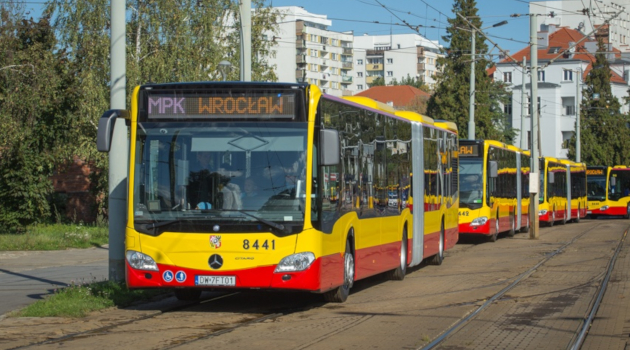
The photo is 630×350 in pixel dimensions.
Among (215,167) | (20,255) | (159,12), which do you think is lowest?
(20,255)

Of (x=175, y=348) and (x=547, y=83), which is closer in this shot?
(x=175, y=348)

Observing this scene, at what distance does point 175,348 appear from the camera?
30.3 feet

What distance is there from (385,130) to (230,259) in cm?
496

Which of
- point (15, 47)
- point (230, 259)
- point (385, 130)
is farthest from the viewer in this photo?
point (15, 47)

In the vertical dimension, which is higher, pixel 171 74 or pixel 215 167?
pixel 171 74

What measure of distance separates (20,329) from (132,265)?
1614 millimetres

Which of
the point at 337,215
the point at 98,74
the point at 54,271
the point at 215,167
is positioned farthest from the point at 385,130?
the point at 98,74

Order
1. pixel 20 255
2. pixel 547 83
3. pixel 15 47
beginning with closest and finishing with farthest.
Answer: pixel 20 255, pixel 15 47, pixel 547 83

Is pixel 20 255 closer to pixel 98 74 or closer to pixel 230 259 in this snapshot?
pixel 98 74

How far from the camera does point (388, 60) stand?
17712cm

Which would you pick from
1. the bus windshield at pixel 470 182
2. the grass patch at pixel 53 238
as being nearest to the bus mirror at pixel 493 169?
the bus windshield at pixel 470 182

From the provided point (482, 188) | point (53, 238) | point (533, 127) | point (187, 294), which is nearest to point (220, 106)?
point (187, 294)

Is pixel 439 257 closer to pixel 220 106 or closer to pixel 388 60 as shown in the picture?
pixel 220 106

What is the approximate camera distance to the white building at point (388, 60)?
17425cm
